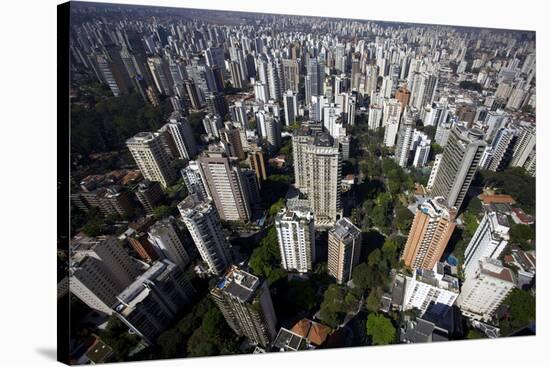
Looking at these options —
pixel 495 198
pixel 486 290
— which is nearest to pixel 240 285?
pixel 486 290

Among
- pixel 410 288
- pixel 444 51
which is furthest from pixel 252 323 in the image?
pixel 444 51

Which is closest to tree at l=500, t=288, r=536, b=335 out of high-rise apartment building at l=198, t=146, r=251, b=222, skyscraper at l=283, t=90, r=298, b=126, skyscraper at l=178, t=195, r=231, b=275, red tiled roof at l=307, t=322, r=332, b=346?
red tiled roof at l=307, t=322, r=332, b=346

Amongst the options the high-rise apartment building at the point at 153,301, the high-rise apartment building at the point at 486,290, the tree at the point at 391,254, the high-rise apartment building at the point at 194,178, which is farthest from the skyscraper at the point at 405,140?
the high-rise apartment building at the point at 153,301

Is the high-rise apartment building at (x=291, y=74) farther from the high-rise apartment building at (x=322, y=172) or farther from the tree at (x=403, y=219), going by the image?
the tree at (x=403, y=219)

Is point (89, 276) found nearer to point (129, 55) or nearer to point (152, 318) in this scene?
point (152, 318)

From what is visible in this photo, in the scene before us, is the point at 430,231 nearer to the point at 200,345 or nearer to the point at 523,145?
the point at 200,345
